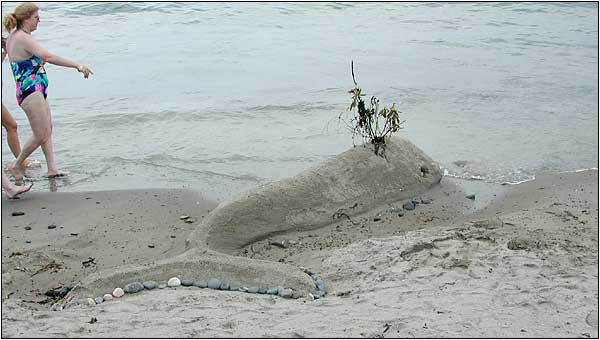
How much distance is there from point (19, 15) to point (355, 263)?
155 inches

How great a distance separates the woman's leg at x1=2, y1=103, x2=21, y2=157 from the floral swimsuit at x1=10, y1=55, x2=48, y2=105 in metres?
0.48

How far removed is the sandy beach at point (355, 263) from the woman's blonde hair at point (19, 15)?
5.19 ft

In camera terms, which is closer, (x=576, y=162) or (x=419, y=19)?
(x=576, y=162)

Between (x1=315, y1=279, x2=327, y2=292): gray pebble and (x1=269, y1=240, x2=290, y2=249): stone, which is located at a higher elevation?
(x1=315, y1=279, x2=327, y2=292): gray pebble

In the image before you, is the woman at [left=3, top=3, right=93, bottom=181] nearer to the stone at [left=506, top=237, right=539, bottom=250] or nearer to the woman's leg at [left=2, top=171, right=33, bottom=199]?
the woman's leg at [left=2, top=171, right=33, bottom=199]

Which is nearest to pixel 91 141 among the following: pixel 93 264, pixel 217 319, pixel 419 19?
pixel 93 264

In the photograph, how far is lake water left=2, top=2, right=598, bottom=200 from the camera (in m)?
7.63

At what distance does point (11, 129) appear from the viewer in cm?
724

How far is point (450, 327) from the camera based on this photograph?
3.46 metres

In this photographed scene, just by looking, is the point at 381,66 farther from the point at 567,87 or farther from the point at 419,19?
the point at 419,19

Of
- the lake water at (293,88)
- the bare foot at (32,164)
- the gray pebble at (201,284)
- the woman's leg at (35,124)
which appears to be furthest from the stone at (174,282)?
the bare foot at (32,164)

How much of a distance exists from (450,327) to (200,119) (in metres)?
6.41

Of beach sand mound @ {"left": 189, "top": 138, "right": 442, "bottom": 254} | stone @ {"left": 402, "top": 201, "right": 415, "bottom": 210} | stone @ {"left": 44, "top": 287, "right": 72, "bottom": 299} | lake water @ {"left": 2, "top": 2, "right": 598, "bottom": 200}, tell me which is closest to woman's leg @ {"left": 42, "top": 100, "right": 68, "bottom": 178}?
lake water @ {"left": 2, "top": 2, "right": 598, "bottom": 200}

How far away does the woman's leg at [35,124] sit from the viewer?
6.72 m
